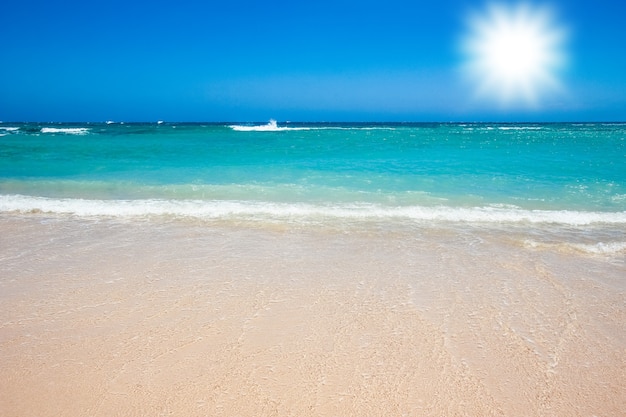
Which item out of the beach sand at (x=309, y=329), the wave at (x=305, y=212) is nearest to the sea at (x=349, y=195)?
the wave at (x=305, y=212)

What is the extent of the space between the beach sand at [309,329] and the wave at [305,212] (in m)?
1.55

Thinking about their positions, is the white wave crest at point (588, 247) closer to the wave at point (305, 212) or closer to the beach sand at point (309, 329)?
the beach sand at point (309, 329)

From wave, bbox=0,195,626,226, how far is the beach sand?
1546mm

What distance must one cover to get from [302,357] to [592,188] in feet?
34.7

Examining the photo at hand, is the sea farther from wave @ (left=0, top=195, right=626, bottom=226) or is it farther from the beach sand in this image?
the beach sand

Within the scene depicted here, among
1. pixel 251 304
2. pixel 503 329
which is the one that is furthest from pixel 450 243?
pixel 251 304

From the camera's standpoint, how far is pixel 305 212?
7.11 meters

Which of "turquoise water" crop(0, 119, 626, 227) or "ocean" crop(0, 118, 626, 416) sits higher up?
"turquoise water" crop(0, 119, 626, 227)

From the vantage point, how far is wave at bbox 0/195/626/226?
6.66 m

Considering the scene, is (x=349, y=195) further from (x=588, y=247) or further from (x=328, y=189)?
(x=588, y=247)

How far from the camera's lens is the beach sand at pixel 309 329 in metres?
2.34

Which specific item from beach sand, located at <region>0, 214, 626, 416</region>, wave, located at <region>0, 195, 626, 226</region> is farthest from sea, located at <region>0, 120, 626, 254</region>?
beach sand, located at <region>0, 214, 626, 416</region>

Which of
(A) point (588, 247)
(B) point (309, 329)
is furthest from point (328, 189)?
(B) point (309, 329)

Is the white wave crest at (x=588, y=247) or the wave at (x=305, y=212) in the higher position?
the wave at (x=305, y=212)
